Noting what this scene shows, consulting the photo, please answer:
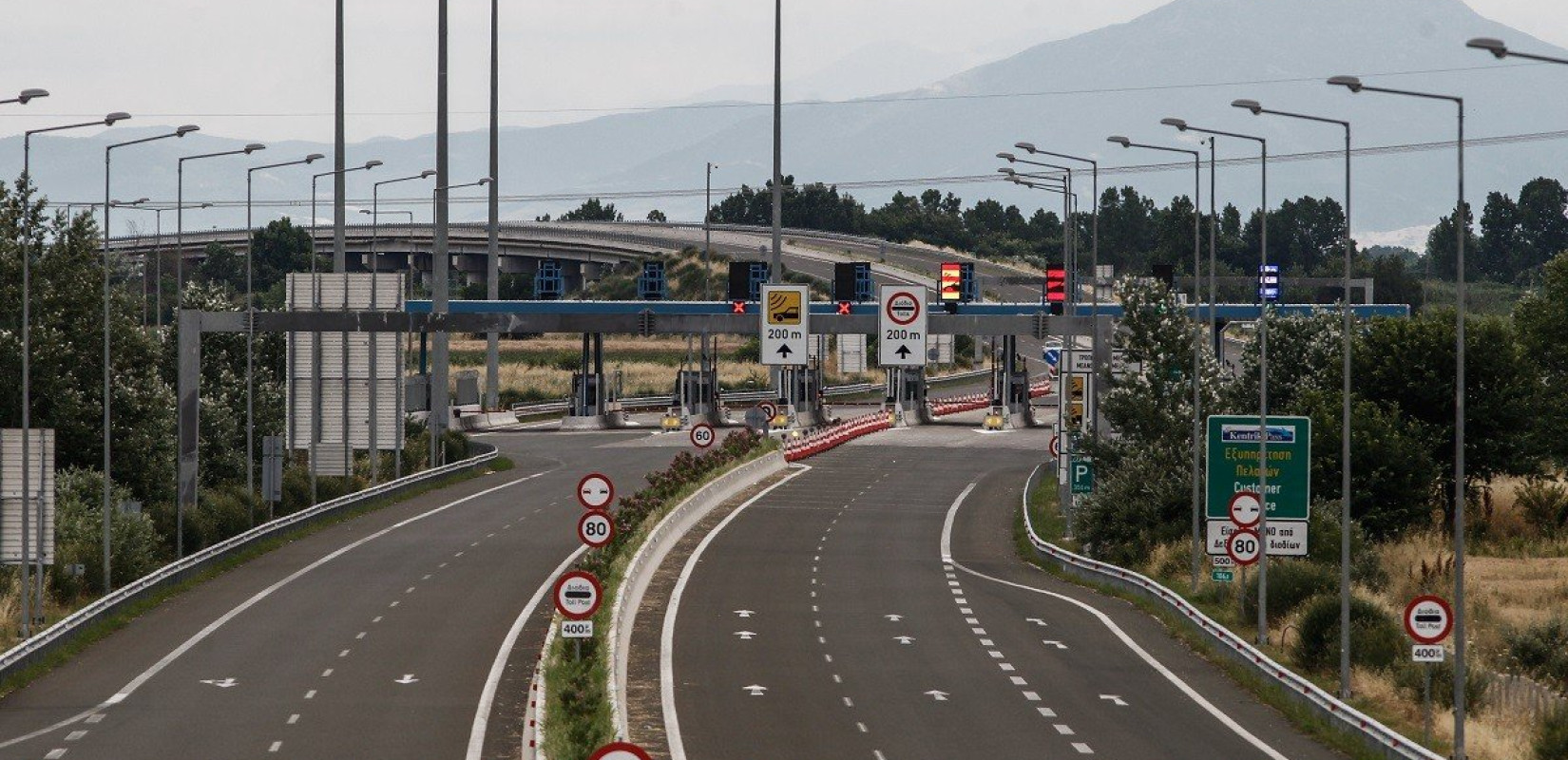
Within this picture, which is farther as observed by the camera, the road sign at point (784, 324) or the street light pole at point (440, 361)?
the street light pole at point (440, 361)

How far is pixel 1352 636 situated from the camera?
1398 inches

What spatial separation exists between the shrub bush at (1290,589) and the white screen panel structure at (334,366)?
30639mm

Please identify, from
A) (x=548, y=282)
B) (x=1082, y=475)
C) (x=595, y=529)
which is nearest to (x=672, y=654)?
(x=595, y=529)

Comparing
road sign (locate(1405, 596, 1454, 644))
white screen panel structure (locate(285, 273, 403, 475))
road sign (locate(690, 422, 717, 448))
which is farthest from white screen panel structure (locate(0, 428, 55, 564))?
road sign (locate(1405, 596, 1454, 644))

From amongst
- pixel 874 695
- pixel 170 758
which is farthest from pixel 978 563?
pixel 170 758

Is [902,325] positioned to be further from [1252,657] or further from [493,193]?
[493,193]

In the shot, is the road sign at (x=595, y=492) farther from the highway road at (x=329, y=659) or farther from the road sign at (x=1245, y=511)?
the road sign at (x=1245, y=511)

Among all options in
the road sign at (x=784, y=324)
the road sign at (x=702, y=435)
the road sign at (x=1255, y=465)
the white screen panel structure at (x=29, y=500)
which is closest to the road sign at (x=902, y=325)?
the road sign at (x=784, y=324)

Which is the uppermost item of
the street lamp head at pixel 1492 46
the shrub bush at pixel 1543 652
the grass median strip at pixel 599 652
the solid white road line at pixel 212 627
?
the street lamp head at pixel 1492 46

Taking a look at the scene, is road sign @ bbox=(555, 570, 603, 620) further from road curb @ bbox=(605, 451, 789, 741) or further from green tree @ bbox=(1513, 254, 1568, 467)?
green tree @ bbox=(1513, 254, 1568, 467)

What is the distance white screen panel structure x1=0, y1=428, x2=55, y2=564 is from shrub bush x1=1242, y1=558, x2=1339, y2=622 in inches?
900

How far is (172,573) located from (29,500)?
7.16 meters

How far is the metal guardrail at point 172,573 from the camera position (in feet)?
115

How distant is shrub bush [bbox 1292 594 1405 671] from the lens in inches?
1387
